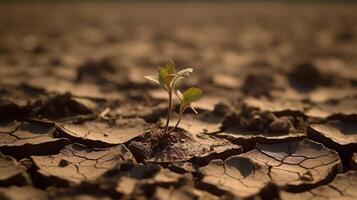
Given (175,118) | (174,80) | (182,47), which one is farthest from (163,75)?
(182,47)

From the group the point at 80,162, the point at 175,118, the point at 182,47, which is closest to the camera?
the point at 80,162

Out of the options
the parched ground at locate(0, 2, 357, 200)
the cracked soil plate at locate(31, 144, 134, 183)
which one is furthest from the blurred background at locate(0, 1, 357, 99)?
the cracked soil plate at locate(31, 144, 134, 183)

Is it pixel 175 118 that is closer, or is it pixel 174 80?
pixel 174 80

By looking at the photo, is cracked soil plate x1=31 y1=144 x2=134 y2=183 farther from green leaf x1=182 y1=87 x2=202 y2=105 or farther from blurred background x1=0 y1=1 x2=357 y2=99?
blurred background x1=0 y1=1 x2=357 y2=99

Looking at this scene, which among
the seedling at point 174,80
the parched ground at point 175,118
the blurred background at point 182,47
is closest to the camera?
the parched ground at point 175,118

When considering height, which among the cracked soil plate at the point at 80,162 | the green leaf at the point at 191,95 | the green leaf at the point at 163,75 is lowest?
the cracked soil plate at the point at 80,162

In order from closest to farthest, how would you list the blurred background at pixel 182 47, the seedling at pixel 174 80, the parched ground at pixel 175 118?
1. the parched ground at pixel 175 118
2. the seedling at pixel 174 80
3. the blurred background at pixel 182 47

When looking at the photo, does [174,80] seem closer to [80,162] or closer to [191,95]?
[191,95]

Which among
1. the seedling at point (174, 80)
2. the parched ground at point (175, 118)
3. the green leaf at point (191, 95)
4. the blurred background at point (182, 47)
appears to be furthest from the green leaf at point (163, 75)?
the blurred background at point (182, 47)

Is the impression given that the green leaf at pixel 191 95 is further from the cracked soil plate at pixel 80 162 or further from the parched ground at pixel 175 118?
Result: the cracked soil plate at pixel 80 162

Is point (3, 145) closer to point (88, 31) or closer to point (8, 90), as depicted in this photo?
point (8, 90)

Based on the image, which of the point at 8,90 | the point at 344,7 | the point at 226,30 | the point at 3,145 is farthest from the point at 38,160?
the point at 344,7
